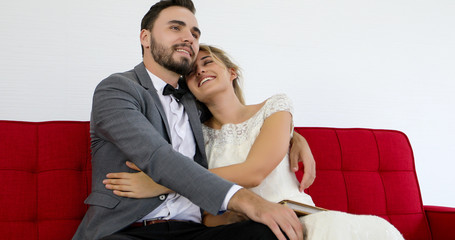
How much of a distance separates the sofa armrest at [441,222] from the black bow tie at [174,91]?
57.5 inches

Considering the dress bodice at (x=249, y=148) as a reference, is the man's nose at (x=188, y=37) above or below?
above

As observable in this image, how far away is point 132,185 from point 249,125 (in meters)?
0.63

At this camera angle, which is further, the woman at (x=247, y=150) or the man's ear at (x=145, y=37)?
the man's ear at (x=145, y=37)

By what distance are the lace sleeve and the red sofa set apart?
422mm

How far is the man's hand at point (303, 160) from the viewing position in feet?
6.35

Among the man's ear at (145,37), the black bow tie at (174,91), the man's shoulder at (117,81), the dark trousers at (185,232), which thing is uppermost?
the man's ear at (145,37)

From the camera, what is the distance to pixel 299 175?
7.66 feet

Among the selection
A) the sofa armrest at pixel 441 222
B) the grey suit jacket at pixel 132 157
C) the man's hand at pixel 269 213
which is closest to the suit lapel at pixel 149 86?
the grey suit jacket at pixel 132 157

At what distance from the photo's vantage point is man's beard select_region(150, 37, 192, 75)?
2.08 metres

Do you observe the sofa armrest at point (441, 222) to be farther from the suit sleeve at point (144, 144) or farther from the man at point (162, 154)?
the suit sleeve at point (144, 144)

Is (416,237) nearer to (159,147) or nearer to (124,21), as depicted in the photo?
(159,147)

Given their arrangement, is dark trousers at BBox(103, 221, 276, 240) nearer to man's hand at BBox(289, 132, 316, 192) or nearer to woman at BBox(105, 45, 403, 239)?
woman at BBox(105, 45, 403, 239)

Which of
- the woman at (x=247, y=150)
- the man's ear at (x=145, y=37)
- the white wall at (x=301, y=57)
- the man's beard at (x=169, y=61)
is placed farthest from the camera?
the white wall at (x=301, y=57)

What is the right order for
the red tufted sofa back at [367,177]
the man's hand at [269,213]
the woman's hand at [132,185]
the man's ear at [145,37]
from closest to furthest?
1. the man's hand at [269,213]
2. the woman's hand at [132,185]
3. the man's ear at [145,37]
4. the red tufted sofa back at [367,177]
